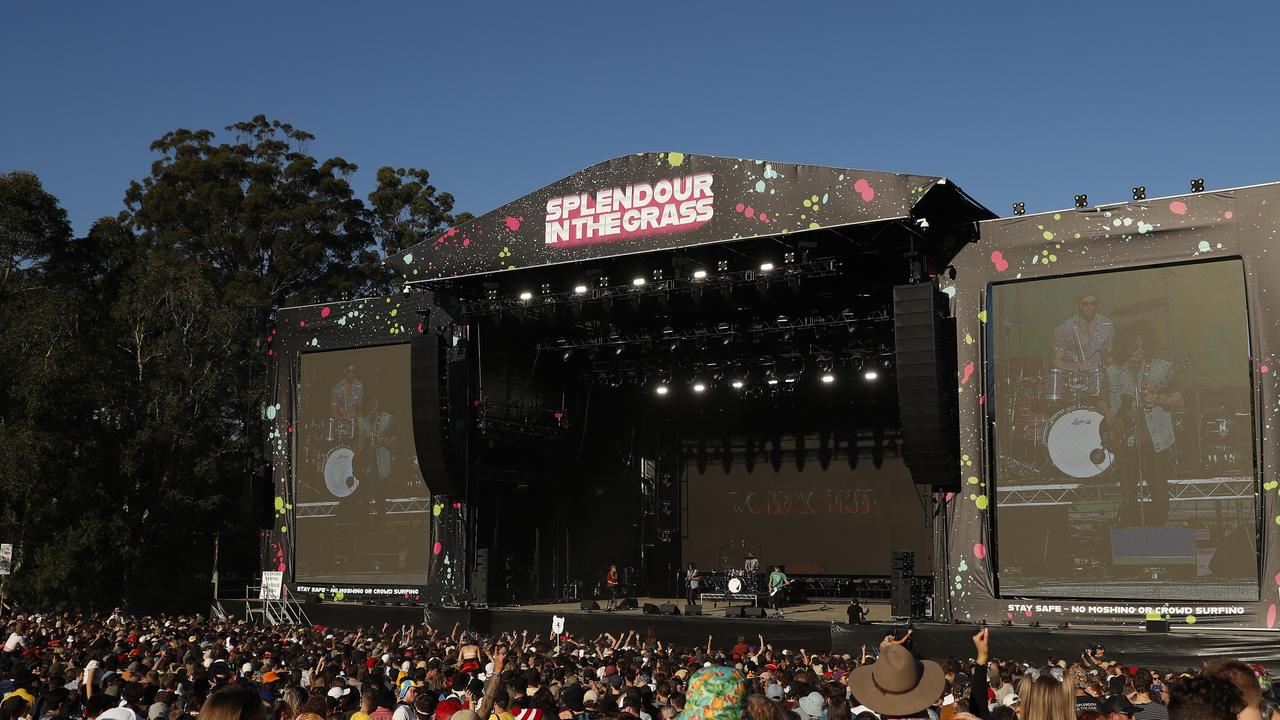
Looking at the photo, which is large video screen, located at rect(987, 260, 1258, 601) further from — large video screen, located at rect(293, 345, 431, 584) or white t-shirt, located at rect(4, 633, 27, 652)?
white t-shirt, located at rect(4, 633, 27, 652)

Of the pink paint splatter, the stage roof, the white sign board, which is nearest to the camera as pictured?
the pink paint splatter

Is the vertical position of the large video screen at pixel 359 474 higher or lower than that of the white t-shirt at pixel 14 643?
higher

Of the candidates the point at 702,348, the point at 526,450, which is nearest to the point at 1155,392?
the point at 702,348

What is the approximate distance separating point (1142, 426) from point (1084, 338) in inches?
67.1

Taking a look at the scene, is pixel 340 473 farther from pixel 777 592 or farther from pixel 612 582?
pixel 777 592

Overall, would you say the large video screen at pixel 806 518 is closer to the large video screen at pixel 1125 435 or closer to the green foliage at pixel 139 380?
the large video screen at pixel 1125 435

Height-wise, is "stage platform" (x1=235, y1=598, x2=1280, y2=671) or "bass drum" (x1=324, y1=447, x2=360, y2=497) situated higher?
"bass drum" (x1=324, y1=447, x2=360, y2=497)

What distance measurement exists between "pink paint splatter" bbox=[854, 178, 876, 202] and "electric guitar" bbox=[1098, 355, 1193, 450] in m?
5.30

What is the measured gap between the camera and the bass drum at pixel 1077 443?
63.1 feet

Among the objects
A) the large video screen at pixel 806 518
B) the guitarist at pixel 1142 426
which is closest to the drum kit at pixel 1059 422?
the guitarist at pixel 1142 426

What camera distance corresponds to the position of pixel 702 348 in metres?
27.2

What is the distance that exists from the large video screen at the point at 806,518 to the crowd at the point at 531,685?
10316 mm

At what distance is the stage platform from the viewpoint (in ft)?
57.4

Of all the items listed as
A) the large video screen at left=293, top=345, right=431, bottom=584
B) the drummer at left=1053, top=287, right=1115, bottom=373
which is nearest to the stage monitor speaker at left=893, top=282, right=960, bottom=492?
the drummer at left=1053, top=287, right=1115, bottom=373
